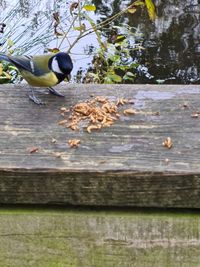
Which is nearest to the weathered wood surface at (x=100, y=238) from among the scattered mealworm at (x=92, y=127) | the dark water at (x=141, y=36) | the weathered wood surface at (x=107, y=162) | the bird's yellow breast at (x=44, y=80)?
the weathered wood surface at (x=107, y=162)

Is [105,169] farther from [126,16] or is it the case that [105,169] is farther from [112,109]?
[126,16]

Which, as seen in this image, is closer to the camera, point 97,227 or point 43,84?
point 97,227

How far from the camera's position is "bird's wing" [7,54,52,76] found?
4.13 feet

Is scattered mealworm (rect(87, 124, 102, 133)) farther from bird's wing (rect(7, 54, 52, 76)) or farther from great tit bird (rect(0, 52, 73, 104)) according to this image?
bird's wing (rect(7, 54, 52, 76))

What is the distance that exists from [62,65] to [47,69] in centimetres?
6

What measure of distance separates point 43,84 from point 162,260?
56 centimetres

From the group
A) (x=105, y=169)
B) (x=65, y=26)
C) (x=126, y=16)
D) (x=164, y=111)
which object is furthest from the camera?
(x=126, y=16)

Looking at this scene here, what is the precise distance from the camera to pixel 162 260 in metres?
0.75

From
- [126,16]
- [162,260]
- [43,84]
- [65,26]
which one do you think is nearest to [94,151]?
[162,260]

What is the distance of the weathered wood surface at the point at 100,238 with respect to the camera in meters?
0.73

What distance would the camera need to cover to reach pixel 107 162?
0.76 meters

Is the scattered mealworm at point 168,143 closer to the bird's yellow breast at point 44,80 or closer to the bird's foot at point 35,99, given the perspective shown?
the bird's foot at point 35,99

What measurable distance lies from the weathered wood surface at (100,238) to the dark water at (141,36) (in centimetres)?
279

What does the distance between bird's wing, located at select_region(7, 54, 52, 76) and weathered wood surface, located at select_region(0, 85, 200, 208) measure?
1.04ft
